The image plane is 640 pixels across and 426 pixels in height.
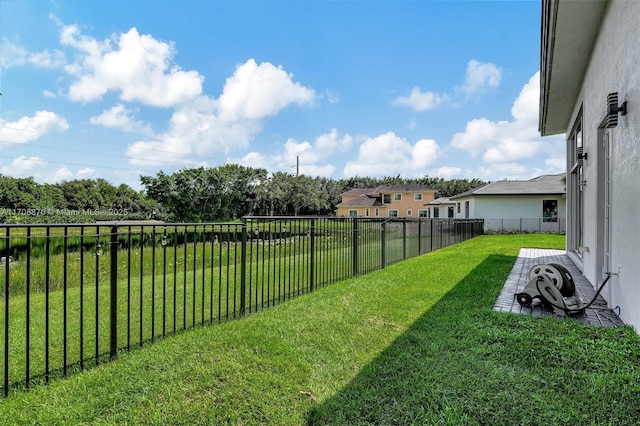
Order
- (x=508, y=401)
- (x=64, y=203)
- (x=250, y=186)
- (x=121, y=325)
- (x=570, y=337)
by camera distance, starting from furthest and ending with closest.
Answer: (x=250, y=186), (x=64, y=203), (x=121, y=325), (x=570, y=337), (x=508, y=401)

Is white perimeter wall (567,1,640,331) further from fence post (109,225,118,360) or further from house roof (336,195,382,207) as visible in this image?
house roof (336,195,382,207)

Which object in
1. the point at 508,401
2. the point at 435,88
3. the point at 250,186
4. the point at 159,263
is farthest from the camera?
the point at 250,186

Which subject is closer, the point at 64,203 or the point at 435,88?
the point at 435,88

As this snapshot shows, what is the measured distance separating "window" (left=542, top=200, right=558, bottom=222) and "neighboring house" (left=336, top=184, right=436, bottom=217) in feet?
58.2

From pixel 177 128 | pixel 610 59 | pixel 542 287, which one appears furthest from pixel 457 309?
pixel 177 128

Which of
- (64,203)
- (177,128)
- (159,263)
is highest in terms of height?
(177,128)

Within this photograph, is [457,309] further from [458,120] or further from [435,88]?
[458,120]

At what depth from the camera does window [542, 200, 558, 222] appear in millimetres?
21609

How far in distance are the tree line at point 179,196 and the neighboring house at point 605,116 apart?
3679 centimetres

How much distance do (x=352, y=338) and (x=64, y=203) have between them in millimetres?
47898

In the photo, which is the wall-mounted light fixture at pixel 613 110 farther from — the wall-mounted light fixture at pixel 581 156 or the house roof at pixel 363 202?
the house roof at pixel 363 202

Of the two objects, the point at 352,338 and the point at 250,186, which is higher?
the point at 250,186

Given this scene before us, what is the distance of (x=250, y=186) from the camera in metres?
43.5

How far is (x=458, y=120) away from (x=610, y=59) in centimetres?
2163
